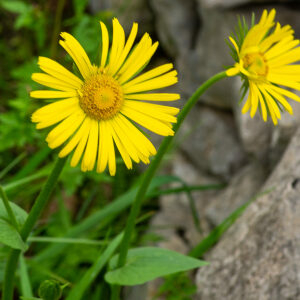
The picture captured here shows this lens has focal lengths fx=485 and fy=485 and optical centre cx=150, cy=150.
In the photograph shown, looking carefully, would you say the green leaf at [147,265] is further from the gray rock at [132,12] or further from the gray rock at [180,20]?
the gray rock at [132,12]

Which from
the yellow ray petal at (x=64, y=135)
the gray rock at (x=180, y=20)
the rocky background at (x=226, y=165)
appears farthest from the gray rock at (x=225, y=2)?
the yellow ray petal at (x=64, y=135)

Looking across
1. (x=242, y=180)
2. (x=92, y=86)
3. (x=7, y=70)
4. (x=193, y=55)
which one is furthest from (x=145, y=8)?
(x=92, y=86)

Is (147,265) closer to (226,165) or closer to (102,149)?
(102,149)

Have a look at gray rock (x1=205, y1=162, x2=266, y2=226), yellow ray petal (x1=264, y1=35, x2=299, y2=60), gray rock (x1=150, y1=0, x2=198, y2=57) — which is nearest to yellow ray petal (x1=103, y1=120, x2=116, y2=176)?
yellow ray petal (x1=264, y1=35, x2=299, y2=60)

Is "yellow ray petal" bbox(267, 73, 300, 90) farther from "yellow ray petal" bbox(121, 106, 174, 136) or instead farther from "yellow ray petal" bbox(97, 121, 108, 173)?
"yellow ray petal" bbox(97, 121, 108, 173)

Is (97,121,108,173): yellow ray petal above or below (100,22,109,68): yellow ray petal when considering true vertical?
below

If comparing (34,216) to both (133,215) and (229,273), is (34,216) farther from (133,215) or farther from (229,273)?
(229,273)
